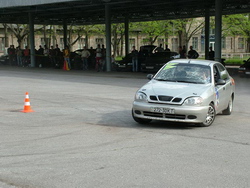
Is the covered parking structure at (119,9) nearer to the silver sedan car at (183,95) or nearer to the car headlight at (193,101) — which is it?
the silver sedan car at (183,95)

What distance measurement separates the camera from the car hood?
9.23m

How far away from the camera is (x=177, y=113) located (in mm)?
9031

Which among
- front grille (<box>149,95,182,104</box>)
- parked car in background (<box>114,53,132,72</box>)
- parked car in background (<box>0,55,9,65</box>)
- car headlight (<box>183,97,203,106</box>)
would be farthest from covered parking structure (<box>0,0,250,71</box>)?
front grille (<box>149,95,182,104</box>)

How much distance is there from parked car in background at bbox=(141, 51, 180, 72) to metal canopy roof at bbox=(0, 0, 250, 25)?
3.93 metres

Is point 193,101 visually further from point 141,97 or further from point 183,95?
point 141,97

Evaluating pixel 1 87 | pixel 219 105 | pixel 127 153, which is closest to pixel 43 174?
pixel 127 153

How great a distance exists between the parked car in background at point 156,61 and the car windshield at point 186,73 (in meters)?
17.2

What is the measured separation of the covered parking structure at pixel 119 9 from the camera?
28.8 m

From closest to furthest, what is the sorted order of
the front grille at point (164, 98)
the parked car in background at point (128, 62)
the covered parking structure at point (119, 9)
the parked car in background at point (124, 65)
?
1. the front grille at point (164, 98)
2. the covered parking structure at point (119, 9)
3. the parked car in background at point (128, 62)
4. the parked car in background at point (124, 65)

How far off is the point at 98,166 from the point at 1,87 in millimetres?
13642

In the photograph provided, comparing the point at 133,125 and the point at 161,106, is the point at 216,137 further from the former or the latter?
the point at 133,125

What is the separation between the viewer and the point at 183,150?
290 inches

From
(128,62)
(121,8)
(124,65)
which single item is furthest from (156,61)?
(121,8)

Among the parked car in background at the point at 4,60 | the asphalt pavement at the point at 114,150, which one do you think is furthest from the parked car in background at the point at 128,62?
the asphalt pavement at the point at 114,150
